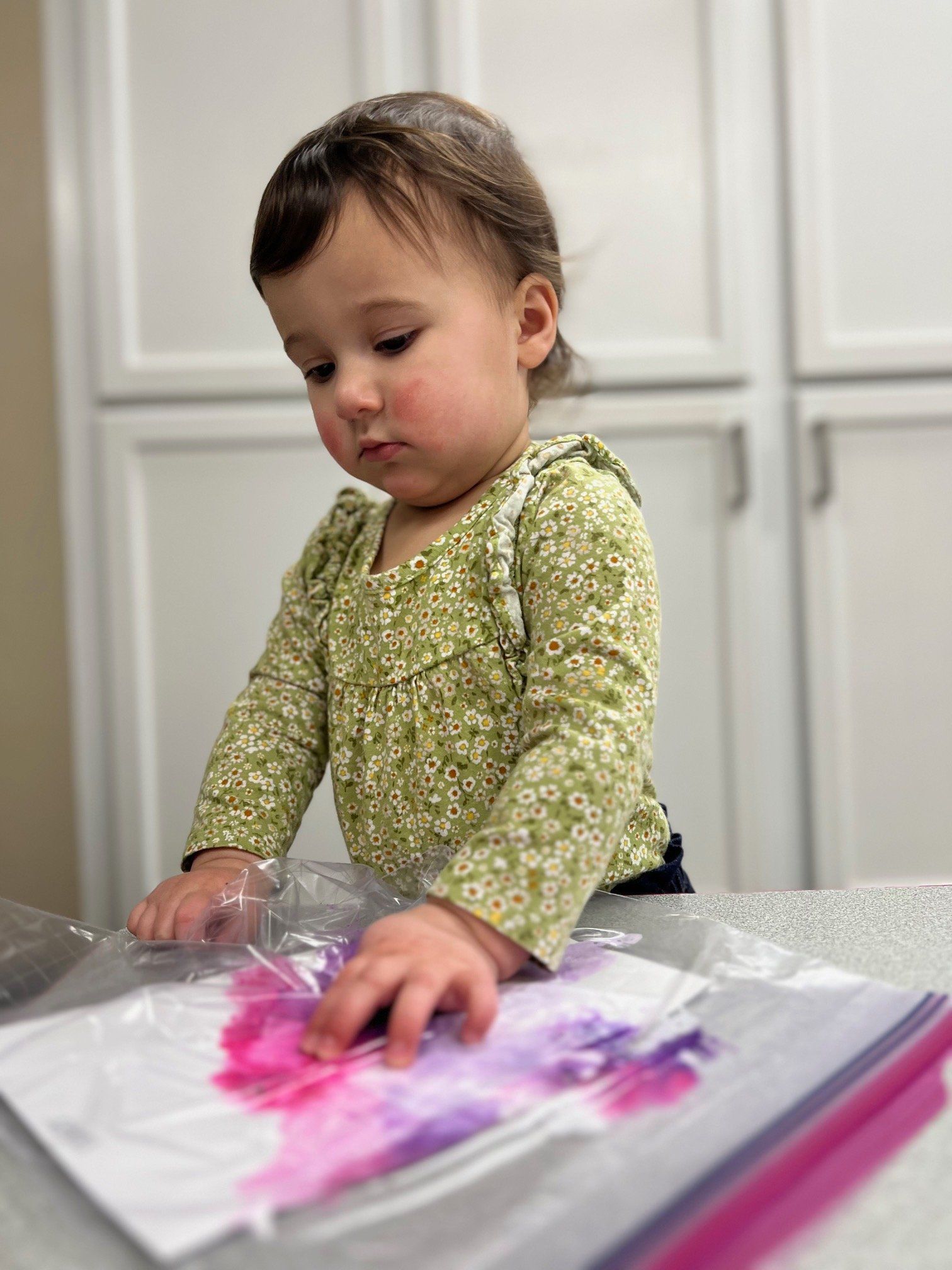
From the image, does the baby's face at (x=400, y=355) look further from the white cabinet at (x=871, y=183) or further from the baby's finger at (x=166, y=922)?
the white cabinet at (x=871, y=183)

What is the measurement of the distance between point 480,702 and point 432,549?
0.11 meters

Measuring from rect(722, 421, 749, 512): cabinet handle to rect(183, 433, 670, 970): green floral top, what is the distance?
727 millimetres

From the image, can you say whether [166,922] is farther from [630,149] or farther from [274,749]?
[630,149]

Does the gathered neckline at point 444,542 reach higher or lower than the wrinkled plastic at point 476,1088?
→ higher

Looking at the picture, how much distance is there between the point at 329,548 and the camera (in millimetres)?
836

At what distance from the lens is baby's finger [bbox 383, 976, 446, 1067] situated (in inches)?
13.4

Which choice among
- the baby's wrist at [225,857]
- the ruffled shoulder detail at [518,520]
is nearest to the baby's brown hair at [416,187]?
the ruffled shoulder detail at [518,520]

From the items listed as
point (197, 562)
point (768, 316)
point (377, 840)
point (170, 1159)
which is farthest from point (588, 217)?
point (170, 1159)

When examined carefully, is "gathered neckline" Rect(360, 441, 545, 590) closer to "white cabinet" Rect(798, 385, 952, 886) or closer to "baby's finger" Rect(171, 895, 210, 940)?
"baby's finger" Rect(171, 895, 210, 940)

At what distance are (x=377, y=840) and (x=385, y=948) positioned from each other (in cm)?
32

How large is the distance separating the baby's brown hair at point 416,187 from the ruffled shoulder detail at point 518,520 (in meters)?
0.11

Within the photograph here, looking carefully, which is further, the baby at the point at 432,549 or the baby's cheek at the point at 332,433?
the baby's cheek at the point at 332,433

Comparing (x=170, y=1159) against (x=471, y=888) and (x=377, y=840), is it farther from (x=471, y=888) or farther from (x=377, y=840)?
(x=377, y=840)

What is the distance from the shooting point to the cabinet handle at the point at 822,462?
143 centimetres
